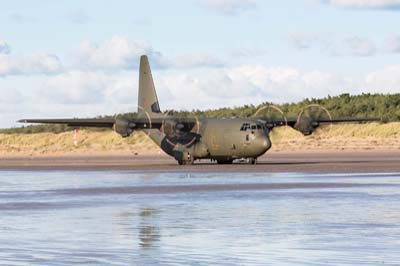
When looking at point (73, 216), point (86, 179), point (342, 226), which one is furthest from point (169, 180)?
point (342, 226)

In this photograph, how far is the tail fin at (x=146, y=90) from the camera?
7138 cm

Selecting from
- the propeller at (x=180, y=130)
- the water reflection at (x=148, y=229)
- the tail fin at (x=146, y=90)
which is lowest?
the water reflection at (x=148, y=229)

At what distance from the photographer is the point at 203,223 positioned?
24.0 metres

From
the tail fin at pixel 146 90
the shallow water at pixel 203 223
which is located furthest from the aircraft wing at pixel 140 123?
the shallow water at pixel 203 223

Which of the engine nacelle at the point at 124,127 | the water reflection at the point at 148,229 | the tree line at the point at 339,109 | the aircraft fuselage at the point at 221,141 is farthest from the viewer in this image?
the tree line at the point at 339,109

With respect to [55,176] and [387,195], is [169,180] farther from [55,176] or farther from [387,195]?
[387,195]

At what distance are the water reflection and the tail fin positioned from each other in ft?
141

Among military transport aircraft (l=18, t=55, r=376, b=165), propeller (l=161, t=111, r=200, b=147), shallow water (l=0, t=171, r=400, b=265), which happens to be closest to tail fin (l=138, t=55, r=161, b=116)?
military transport aircraft (l=18, t=55, r=376, b=165)

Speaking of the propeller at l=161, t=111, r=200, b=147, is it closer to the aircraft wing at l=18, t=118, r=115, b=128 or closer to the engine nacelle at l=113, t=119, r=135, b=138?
the engine nacelle at l=113, t=119, r=135, b=138

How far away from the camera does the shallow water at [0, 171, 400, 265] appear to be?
18.0m

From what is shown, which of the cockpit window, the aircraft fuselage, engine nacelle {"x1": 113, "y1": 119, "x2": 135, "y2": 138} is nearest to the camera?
the aircraft fuselage

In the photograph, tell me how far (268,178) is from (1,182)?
11.3m

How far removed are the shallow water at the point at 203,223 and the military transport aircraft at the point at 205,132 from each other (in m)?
20.8

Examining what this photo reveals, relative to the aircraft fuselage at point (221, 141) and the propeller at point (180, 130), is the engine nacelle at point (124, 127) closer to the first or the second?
the propeller at point (180, 130)
